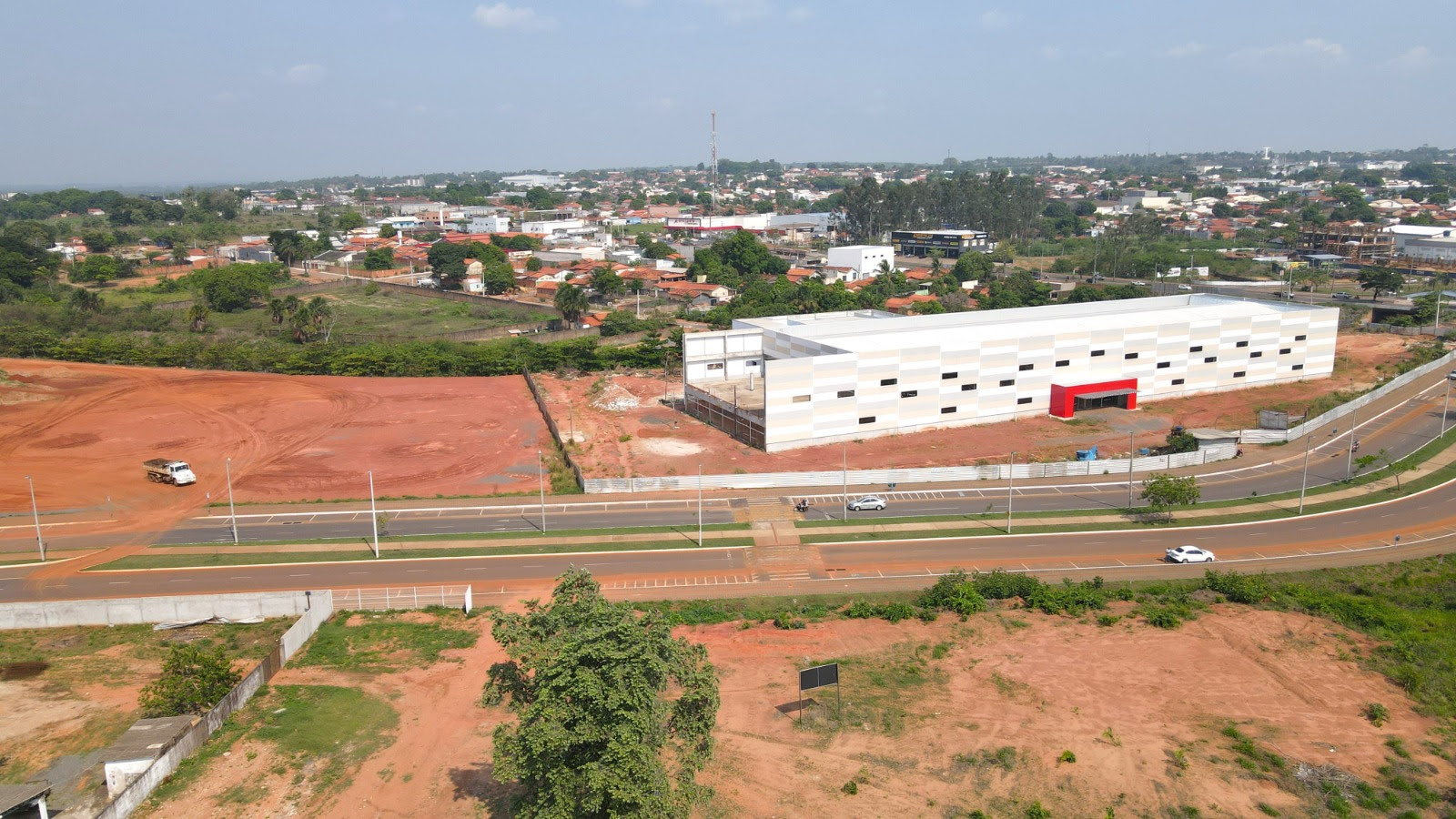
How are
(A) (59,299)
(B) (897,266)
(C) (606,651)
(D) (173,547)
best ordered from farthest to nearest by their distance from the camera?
1. (B) (897,266)
2. (A) (59,299)
3. (D) (173,547)
4. (C) (606,651)

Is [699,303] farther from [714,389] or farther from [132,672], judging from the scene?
[132,672]

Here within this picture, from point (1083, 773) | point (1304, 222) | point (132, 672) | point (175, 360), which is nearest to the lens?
point (1083, 773)

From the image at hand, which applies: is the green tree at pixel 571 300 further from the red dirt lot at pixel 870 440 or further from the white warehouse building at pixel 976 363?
the white warehouse building at pixel 976 363

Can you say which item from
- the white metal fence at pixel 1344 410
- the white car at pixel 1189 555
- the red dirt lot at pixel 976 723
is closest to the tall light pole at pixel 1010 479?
the white car at pixel 1189 555

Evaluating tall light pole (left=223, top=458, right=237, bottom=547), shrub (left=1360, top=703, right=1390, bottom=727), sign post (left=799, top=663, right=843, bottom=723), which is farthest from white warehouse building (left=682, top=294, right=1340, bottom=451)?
shrub (left=1360, top=703, right=1390, bottom=727)

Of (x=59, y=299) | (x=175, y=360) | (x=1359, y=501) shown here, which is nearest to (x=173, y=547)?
(x=175, y=360)

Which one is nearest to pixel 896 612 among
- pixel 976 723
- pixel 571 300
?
pixel 976 723
